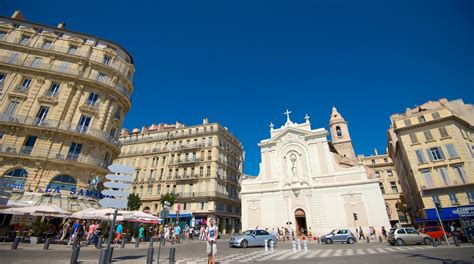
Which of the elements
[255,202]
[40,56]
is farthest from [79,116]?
[255,202]

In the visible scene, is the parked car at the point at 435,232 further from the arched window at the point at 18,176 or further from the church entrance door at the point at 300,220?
the arched window at the point at 18,176

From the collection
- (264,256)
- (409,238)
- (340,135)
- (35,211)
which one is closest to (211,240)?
(264,256)

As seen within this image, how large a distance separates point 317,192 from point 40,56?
37.2 m

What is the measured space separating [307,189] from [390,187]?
32.7 m

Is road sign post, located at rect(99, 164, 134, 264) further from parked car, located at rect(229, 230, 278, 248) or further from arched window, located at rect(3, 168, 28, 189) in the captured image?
arched window, located at rect(3, 168, 28, 189)

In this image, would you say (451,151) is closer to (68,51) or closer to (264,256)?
(264,256)

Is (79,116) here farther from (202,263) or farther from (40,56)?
(202,263)

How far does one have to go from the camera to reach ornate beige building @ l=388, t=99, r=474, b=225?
24.7 metres

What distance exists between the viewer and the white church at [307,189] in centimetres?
2834

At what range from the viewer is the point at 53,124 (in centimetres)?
2164

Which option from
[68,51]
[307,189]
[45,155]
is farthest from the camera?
[307,189]

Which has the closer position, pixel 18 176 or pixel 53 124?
pixel 18 176

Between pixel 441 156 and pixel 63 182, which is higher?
pixel 441 156

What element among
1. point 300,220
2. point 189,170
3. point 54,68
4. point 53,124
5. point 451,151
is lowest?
point 300,220
